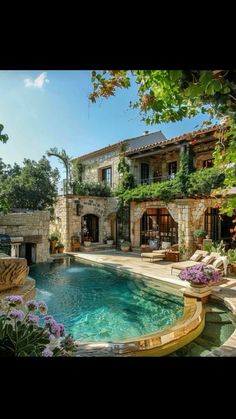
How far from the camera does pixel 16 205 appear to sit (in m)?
15.9

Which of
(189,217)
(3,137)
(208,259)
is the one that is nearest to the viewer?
(3,137)

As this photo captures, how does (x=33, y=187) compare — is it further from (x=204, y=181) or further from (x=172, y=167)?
(x=204, y=181)

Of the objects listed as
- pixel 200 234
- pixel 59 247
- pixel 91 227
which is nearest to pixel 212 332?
pixel 200 234

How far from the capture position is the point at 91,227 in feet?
61.1

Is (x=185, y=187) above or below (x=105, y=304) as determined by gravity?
above

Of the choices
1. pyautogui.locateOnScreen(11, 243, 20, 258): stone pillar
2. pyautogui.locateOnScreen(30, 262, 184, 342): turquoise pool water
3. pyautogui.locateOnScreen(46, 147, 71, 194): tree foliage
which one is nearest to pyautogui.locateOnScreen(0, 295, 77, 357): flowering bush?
pyautogui.locateOnScreen(30, 262, 184, 342): turquoise pool water

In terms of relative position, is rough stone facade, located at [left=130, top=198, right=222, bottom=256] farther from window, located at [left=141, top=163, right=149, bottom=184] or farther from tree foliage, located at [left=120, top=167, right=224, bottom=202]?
window, located at [left=141, top=163, right=149, bottom=184]

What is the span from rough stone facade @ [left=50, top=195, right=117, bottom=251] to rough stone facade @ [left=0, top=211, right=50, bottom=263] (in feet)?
7.79

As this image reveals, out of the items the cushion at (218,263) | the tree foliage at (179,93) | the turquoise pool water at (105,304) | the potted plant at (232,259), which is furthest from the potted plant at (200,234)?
the tree foliage at (179,93)

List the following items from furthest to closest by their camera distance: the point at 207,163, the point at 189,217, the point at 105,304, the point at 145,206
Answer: the point at 145,206, the point at 207,163, the point at 189,217, the point at 105,304

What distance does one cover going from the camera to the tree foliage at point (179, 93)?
171 centimetres

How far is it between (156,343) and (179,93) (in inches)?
145

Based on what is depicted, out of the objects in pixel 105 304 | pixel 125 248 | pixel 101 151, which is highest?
pixel 101 151
